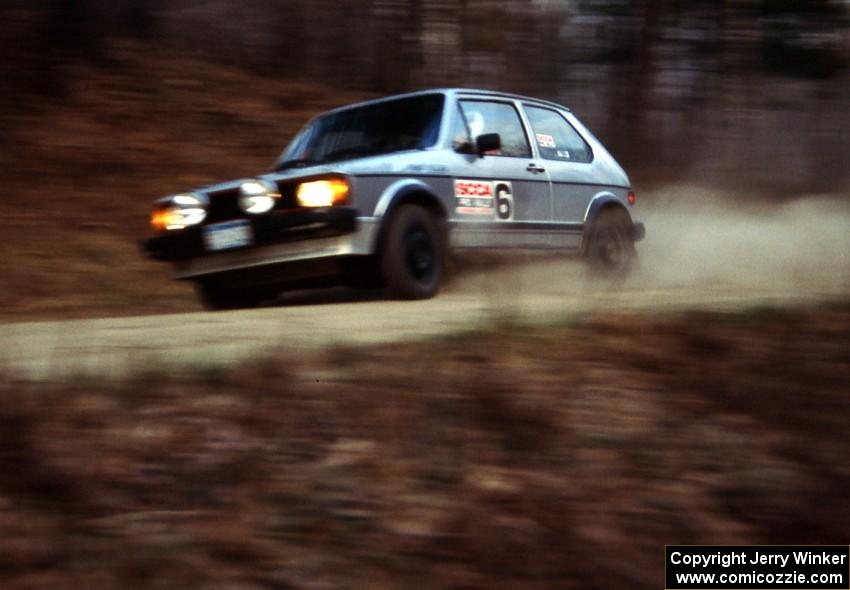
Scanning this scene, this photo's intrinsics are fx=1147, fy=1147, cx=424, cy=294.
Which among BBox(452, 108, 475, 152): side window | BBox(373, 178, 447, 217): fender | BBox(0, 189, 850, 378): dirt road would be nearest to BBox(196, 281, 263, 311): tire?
BBox(0, 189, 850, 378): dirt road

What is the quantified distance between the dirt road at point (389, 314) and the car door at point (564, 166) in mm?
393

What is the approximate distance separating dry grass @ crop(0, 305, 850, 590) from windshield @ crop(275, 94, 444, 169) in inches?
122

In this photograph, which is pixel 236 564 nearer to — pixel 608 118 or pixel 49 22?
pixel 49 22

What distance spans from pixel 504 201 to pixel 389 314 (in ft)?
7.11

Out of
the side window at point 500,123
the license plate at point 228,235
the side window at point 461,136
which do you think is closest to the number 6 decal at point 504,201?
the side window at point 500,123

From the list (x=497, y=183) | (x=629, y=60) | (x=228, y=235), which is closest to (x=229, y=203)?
(x=228, y=235)

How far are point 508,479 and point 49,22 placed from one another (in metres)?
12.8

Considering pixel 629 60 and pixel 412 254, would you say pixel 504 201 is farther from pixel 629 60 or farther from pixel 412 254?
pixel 629 60

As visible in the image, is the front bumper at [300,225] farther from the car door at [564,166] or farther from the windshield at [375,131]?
the car door at [564,166]

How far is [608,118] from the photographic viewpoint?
20.1 metres

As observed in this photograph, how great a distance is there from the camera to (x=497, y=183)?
852cm

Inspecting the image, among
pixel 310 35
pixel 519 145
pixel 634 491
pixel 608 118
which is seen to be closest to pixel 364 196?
pixel 519 145

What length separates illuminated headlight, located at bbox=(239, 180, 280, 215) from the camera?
7.25m

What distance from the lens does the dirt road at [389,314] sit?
205 inches
